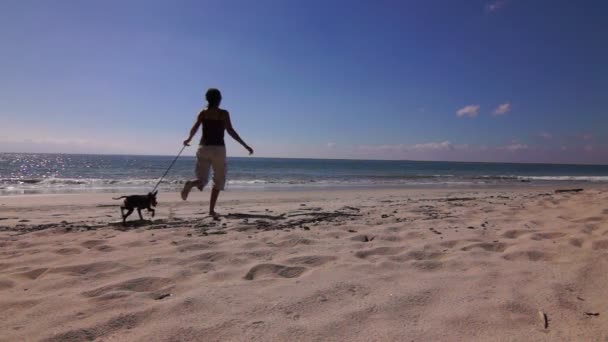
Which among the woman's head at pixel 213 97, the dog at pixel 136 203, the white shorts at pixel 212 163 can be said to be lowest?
the dog at pixel 136 203

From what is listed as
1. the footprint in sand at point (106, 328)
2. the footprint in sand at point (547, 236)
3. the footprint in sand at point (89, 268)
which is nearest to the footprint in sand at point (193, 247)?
the footprint in sand at point (89, 268)

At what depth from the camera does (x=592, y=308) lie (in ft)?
6.17

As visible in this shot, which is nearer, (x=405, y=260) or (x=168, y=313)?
(x=168, y=313)

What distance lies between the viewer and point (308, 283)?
226cm

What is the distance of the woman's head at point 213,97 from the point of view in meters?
5.25

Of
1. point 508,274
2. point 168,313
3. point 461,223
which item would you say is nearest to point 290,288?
point 168,313

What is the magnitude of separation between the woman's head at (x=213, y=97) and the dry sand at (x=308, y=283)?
6.79 feet

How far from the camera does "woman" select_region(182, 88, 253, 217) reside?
5312mm

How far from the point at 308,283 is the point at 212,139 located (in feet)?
12.1

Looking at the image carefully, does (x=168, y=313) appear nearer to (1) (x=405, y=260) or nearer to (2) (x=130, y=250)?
(2) (x=130, y=250)

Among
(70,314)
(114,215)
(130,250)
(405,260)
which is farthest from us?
(114,215)

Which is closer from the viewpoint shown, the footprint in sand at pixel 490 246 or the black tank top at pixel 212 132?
the footprint in sand at pixel 490 246

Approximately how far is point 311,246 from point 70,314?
197cm

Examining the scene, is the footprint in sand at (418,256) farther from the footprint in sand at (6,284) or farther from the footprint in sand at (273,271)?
the footprint in sand at (6,284)
